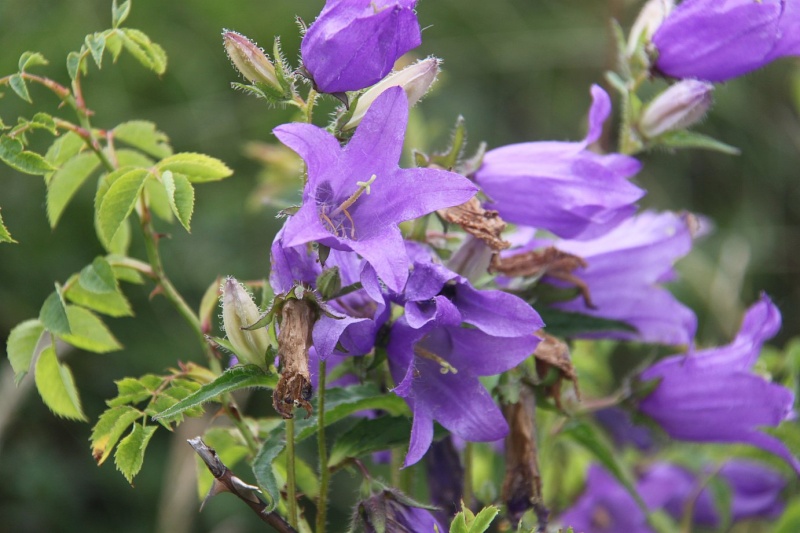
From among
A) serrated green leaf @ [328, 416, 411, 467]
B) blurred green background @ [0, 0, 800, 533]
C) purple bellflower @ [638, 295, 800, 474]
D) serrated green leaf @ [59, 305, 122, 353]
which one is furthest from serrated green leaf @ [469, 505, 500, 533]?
blurred green background @ [0, 0, 800, 533]

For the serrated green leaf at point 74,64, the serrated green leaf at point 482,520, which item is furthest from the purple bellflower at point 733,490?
the serrated green leaf at point 74,64

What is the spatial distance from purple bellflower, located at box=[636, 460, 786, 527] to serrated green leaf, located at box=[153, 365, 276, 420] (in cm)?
136

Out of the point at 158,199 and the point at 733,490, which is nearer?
the point at 158,199

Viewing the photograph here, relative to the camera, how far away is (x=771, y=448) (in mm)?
1735

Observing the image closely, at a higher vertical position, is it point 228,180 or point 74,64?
point 74,64

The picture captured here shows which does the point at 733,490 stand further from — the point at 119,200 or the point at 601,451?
the point at 119,200

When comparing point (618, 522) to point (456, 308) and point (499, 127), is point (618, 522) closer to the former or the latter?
point (456, 308)

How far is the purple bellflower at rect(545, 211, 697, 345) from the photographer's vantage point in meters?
1.67

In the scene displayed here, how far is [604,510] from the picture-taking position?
228 centimetres

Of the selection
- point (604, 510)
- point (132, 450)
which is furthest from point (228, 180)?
point (132, 450)

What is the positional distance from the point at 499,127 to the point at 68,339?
125 inches

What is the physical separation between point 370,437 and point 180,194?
0.44 m

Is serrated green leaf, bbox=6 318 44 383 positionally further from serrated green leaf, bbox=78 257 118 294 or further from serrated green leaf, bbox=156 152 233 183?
serrated green leaf, bbox=156 152 233 183

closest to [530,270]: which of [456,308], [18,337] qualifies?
[456,308]
